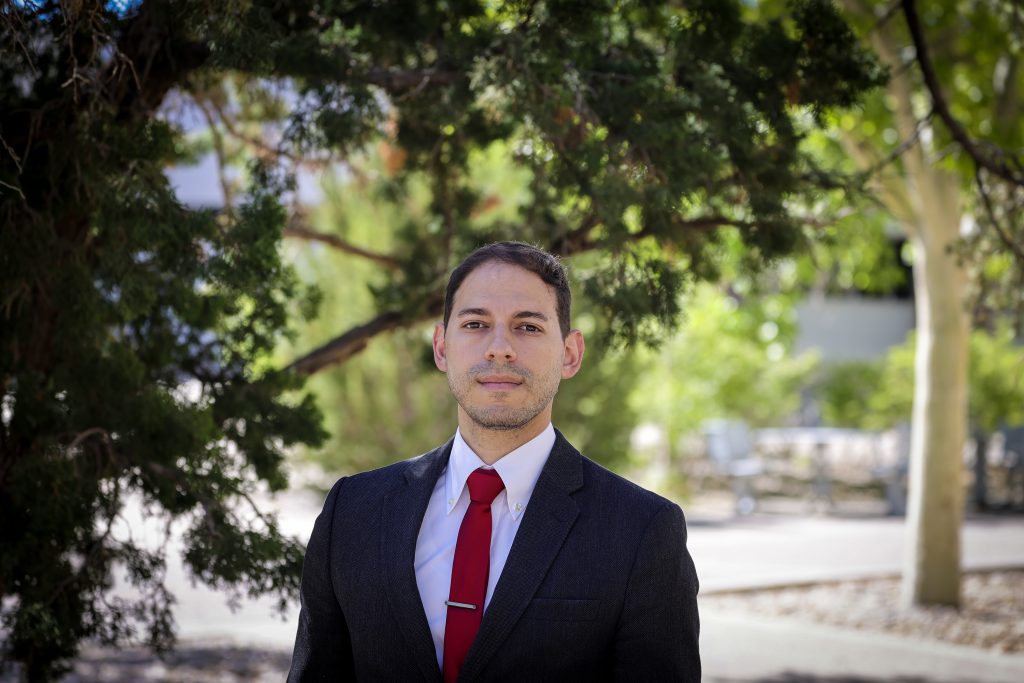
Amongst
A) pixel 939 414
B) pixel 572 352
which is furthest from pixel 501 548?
pixel 939 414

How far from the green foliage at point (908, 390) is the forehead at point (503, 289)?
13859 millimetres

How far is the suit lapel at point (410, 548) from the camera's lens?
2559 millimetres

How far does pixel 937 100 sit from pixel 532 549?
4.00 m

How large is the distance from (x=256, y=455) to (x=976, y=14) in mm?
7291

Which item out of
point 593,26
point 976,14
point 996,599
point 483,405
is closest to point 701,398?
point 996,599

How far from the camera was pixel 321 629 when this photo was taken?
9.11 ft

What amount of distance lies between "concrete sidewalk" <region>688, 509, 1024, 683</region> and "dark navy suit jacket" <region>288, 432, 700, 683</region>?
15.7 ft

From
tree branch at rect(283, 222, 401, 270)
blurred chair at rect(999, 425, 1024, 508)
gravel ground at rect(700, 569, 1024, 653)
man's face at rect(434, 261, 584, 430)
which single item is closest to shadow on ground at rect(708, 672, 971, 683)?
gravel ground at rect(700, 569, 1024, 653)

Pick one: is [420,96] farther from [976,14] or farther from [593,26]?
[976,14]

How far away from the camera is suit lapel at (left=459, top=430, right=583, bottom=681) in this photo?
2.50 m

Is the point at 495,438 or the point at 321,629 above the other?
the point at 495,438

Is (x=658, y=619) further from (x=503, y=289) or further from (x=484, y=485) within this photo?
(x=503, y=289)

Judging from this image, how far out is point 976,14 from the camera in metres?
8.88

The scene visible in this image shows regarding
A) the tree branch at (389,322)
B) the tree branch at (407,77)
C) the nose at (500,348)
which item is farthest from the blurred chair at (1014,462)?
the nose at (500,348)
